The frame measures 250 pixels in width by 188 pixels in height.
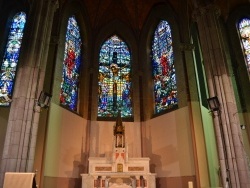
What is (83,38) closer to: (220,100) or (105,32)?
(105,32)

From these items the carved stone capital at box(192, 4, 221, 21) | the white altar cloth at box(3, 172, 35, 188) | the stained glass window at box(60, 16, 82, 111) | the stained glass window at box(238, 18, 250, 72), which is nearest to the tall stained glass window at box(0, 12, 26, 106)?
the stained glass window at box(60, 16, 82, 111)

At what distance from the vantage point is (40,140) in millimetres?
10266

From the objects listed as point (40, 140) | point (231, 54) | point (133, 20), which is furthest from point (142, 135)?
point (133, 20)

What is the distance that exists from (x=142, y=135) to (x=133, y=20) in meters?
7.27

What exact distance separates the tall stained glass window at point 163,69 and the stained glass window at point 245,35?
11.9ft

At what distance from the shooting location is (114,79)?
14.9 meters

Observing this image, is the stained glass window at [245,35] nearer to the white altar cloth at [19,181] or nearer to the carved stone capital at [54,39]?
the carved stone capital at [54,39]

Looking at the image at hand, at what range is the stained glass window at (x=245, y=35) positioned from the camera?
42.1 ft

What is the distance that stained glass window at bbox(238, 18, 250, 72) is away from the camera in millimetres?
12819

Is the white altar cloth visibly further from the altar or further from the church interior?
the altar

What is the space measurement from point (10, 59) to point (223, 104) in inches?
408

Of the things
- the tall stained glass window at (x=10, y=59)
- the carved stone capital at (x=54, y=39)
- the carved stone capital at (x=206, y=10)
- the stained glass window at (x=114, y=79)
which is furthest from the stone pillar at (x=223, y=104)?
the tall stained glass window at (x=10, y=59)

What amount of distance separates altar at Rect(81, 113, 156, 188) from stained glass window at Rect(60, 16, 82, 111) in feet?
11.9

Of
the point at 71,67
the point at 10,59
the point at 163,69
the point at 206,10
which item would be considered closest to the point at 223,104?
the point at 206,10
